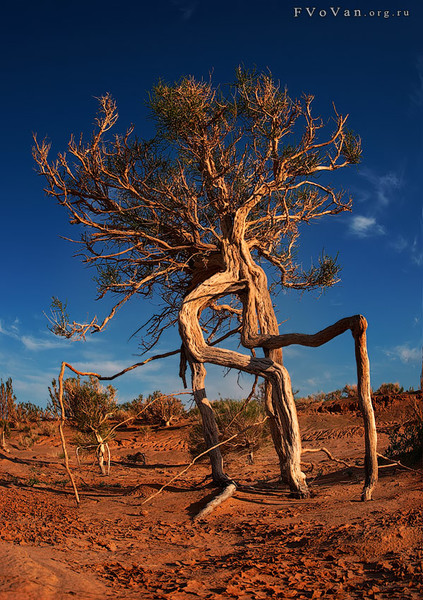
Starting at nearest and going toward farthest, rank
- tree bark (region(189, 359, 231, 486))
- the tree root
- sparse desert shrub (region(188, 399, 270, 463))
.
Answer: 1. the tree root
2. tree bark (region(189, 359, 231, 486))
3. sparse desert shrub (region(188, 399, 270, 463))

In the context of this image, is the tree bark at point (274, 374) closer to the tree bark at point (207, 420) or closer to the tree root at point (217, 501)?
the tree bark at point (207, 420)

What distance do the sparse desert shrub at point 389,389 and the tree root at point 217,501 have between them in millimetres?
17864

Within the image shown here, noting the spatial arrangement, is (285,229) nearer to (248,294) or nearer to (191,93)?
(248,294)

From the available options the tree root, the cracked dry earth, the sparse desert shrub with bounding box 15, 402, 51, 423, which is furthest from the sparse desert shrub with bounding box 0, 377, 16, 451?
the tree root

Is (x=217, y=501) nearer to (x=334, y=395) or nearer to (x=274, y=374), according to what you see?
(x=274, y=374)

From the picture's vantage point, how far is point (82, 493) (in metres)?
10.9

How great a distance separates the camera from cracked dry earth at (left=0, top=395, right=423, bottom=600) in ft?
14.3

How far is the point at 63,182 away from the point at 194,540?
26.9ft

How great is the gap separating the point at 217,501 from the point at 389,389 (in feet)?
62.6

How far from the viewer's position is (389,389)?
25.0 meters

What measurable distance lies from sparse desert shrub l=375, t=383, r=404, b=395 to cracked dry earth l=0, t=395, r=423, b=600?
13.7m

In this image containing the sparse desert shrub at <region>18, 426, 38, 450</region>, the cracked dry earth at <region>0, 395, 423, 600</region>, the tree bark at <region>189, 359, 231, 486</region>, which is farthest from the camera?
the sparse desert shrub at <region>18, 426, 38, 450</region>

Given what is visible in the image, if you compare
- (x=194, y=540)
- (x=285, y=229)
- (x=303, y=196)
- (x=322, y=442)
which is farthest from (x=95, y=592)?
(x=322, y=442)

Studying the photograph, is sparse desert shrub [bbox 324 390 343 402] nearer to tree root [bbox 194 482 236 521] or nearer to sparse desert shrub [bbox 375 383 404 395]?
sparse desert shrub [bbox 375 383 404 395]
